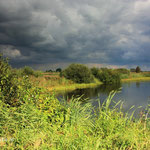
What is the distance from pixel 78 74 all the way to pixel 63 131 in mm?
28581

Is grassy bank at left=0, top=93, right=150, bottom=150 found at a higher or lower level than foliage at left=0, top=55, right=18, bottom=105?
lower

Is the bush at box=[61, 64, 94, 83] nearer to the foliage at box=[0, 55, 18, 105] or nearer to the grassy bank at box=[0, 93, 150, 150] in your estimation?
the foliage at box=[0, 55, 18, 105]

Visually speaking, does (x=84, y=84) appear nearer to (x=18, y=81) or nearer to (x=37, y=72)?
(x=37, y=72)

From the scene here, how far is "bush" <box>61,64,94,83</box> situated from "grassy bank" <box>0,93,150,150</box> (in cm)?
2697

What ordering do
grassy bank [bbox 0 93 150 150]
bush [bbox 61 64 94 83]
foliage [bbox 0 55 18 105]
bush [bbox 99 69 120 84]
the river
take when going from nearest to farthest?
1. grassy bank [bbox 0 93 150 150]
2. foliage [bbox 0 55 18 105]
3. the river
4. bush [bbox 61 64 94 83]
5. bush [bbox 99 69 120 84]

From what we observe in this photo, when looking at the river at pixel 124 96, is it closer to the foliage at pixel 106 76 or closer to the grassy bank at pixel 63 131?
the grassy bank at pixel 63 131

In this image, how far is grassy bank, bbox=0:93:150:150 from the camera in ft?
10.5

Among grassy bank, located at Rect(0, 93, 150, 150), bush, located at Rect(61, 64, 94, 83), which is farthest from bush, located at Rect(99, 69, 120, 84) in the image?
grassy bank, located at Rect(0, 93, 150, 150)

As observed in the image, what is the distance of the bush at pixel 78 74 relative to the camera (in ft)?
106

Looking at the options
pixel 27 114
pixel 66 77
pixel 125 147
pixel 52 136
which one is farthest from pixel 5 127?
pixel 66 77

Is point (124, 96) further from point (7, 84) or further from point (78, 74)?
point (78, 74)

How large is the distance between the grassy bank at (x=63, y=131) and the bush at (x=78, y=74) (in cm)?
2697

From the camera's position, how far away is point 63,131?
394 cm

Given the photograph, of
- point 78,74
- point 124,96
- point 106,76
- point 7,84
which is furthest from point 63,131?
point 106,76
